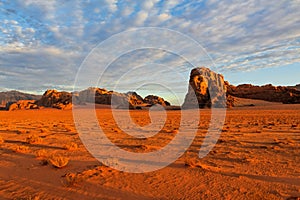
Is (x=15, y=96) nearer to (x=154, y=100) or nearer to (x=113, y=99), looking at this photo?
(x=113, y=99)

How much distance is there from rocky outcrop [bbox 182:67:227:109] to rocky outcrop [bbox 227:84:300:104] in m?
19.2

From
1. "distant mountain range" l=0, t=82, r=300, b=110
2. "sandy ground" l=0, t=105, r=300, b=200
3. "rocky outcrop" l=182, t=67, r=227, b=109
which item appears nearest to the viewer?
"sandy ground" l=0, t=105, r=300, b=200

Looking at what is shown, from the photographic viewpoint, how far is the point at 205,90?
148ft

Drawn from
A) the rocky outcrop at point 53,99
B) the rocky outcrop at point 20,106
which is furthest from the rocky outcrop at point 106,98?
the rocky outcrop at point 20,106

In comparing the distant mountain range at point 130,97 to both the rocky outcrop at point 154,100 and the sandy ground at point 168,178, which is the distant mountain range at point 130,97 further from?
the sandy ground at point 168,178

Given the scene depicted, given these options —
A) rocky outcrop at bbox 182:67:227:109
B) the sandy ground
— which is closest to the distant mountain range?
rocky outcrop at bbox 182:67:227:109

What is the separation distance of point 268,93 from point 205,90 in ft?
96.0

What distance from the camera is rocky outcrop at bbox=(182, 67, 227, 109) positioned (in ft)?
147

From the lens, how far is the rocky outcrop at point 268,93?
57.0 meters

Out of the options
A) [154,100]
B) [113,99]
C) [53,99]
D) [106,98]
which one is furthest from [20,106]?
[154,100]

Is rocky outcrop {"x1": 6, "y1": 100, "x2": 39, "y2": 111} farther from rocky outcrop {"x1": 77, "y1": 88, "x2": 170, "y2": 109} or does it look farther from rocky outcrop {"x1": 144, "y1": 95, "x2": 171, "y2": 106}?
rocky outcrop {"x1": 144, "y1": 95, "x2": 171, "y2": 106}

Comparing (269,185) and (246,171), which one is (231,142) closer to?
(246,171)

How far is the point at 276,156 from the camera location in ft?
25.8

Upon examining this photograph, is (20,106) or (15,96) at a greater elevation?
(15,96)
